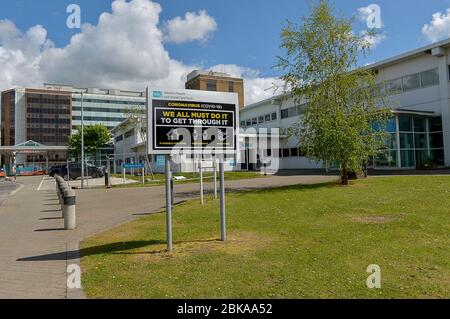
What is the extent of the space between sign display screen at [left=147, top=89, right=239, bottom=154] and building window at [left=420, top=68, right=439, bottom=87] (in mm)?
27515

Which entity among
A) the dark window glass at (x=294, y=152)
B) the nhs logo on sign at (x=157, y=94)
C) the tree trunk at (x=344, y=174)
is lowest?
the tree trunk at (x=344, y=174)

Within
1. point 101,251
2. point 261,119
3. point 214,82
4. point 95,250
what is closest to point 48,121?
point 214,82

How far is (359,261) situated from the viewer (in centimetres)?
561

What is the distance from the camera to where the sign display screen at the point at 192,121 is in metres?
6.94

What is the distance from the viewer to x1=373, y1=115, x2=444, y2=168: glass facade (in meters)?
29.7

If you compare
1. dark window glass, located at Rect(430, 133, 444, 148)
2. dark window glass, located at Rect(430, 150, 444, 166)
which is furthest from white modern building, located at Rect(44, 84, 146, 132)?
dark window glass, located at Rect(430, 150, 444, 166)

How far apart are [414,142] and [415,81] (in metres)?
5.14

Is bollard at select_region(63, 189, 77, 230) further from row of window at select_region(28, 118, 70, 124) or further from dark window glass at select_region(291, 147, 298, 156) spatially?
row of window at select_region(28, 118, 70, 124)

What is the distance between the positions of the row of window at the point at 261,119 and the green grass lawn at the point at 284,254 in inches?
1547

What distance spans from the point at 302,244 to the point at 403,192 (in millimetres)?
7502

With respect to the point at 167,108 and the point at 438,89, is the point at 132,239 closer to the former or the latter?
the point at 167,108

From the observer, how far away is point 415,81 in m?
31.3

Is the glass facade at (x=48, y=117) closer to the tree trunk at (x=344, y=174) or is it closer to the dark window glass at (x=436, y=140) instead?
the dark window glass at (x=436, y=140)

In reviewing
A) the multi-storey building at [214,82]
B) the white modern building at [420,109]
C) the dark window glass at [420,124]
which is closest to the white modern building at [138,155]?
the white modern building at [420,109]
